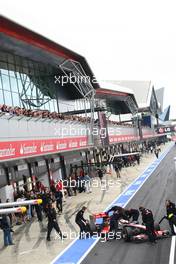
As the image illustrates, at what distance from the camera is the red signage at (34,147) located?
63.4ft

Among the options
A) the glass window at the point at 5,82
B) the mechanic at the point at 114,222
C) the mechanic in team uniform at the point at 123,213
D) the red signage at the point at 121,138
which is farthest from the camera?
the red signage at the point at 121,138

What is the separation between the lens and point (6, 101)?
29.4m

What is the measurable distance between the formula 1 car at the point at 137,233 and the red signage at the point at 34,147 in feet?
20.1

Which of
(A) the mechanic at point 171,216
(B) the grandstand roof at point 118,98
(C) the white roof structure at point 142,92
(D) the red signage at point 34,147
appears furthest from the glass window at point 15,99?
(C) the white roof structure at point 142,92

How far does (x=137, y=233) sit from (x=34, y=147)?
8199mm

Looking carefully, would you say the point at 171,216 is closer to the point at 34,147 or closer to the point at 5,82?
the point at 34,147

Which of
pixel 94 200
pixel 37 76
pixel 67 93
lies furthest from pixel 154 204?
pixel 67 93

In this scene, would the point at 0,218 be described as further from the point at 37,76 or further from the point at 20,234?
the point at 37,76

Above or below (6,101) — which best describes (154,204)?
below

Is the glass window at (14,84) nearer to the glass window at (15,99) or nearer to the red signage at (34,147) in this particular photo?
the glass window at (15,99)

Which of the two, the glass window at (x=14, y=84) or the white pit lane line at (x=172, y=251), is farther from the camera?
the glass window at (x=14, y=84)

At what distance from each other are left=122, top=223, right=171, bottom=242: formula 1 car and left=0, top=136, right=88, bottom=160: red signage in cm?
613

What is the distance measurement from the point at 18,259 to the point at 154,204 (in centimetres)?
1076

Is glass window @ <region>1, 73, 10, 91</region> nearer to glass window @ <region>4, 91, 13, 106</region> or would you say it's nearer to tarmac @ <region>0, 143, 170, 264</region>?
glass window @ <region>4, 91, 13, 106</region>
